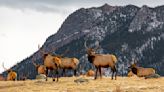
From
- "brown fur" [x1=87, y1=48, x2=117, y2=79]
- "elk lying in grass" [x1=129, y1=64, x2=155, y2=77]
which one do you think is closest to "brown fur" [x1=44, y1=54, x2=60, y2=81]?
"brown fur" [x1=87, y1=48, x2=117, y2=79]

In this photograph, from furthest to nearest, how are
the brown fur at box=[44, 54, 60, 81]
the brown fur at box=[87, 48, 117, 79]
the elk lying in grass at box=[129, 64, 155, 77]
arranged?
the elk lying in grass at box=[129, 64, 155, 77]
the brown fur at box=[87, 48, 117, 79]
the brown fur at box=[44, 54, 60, 81]

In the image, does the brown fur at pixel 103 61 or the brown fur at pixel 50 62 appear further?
the brown fur at pixel 103 61

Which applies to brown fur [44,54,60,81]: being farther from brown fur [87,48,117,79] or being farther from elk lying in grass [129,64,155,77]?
elk lying in grass [129,64,155,77]

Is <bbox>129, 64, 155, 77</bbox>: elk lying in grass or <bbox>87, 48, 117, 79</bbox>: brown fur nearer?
<bbox>87, 48, 117, 79</bbox>: brown fur

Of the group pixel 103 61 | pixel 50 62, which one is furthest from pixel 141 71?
pixel 50 62

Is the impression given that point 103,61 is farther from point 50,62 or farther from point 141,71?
point 141,71

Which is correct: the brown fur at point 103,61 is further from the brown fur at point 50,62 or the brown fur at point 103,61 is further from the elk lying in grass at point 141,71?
the elk lying in grass at point 141,71

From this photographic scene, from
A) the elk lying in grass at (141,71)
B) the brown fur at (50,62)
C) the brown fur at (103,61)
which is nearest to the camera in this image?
the brown fur at (50,62)

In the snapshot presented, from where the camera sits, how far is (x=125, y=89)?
3362 centimetres

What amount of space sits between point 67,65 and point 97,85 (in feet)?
59.1

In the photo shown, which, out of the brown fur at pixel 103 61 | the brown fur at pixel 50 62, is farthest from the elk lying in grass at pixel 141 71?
the brown fur at pixel 50 62

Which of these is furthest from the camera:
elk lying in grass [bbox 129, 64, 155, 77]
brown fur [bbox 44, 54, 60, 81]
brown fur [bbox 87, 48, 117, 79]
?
elk lying in grass [bbox 129, 64, 155, 77]

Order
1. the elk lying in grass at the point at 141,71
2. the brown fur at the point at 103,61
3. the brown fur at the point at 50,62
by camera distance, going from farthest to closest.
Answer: the elk lying in grass at the point at 141,71 < the brown fur at the point at 103,61 < the brown fur at the point at 50,62

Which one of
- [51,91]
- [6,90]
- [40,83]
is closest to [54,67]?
[40,83]
